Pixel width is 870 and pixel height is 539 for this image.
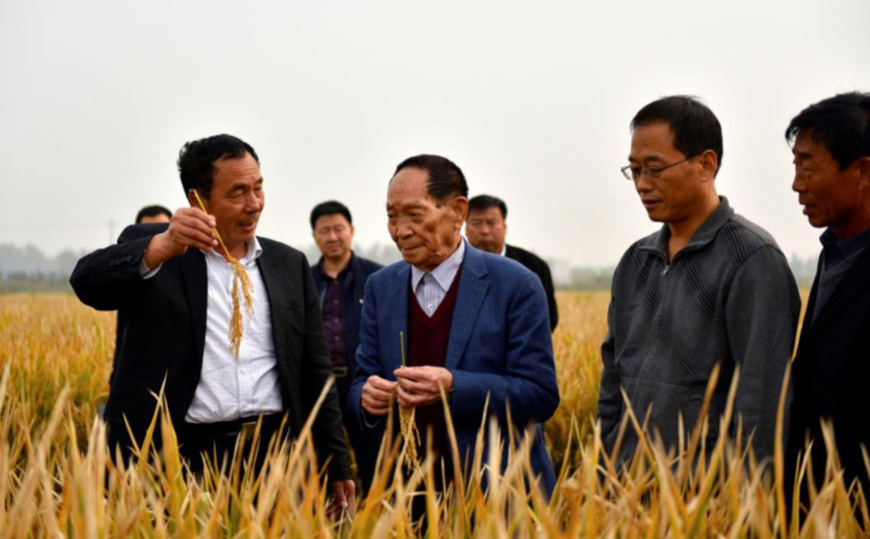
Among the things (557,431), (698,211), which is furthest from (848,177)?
(557,431)

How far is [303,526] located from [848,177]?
1.55 metres

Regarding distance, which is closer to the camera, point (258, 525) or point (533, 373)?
point (258, 525)

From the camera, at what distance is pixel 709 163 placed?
2.37 m

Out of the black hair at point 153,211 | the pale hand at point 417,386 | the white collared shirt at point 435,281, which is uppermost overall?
the black hair at point 153,211

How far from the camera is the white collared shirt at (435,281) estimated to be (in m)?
2.61

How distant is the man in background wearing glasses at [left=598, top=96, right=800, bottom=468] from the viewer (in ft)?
6.94

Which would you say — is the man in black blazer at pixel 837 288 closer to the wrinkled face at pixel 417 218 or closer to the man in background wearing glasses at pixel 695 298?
the man in background wearing glasses at pixel 695 298

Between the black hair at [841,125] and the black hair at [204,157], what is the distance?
1.73m

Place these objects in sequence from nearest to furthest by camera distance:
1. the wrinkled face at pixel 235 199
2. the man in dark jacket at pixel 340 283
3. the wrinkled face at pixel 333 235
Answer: the wrinkled face at pixel 235 199 → the man in dark jacket at pixel 340 283 → the wrinkled face at pixel 333 235

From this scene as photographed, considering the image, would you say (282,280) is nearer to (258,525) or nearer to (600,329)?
(258,525)

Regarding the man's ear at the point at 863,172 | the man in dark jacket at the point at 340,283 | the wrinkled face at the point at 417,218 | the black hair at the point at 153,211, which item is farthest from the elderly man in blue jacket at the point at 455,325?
the black hair at the point at 153,211

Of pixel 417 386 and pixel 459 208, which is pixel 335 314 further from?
pixel 417 386

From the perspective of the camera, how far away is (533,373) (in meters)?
2.49

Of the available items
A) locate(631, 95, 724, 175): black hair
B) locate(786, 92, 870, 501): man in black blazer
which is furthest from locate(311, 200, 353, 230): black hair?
locate(786, 92, 870, 501): man in black blazer
